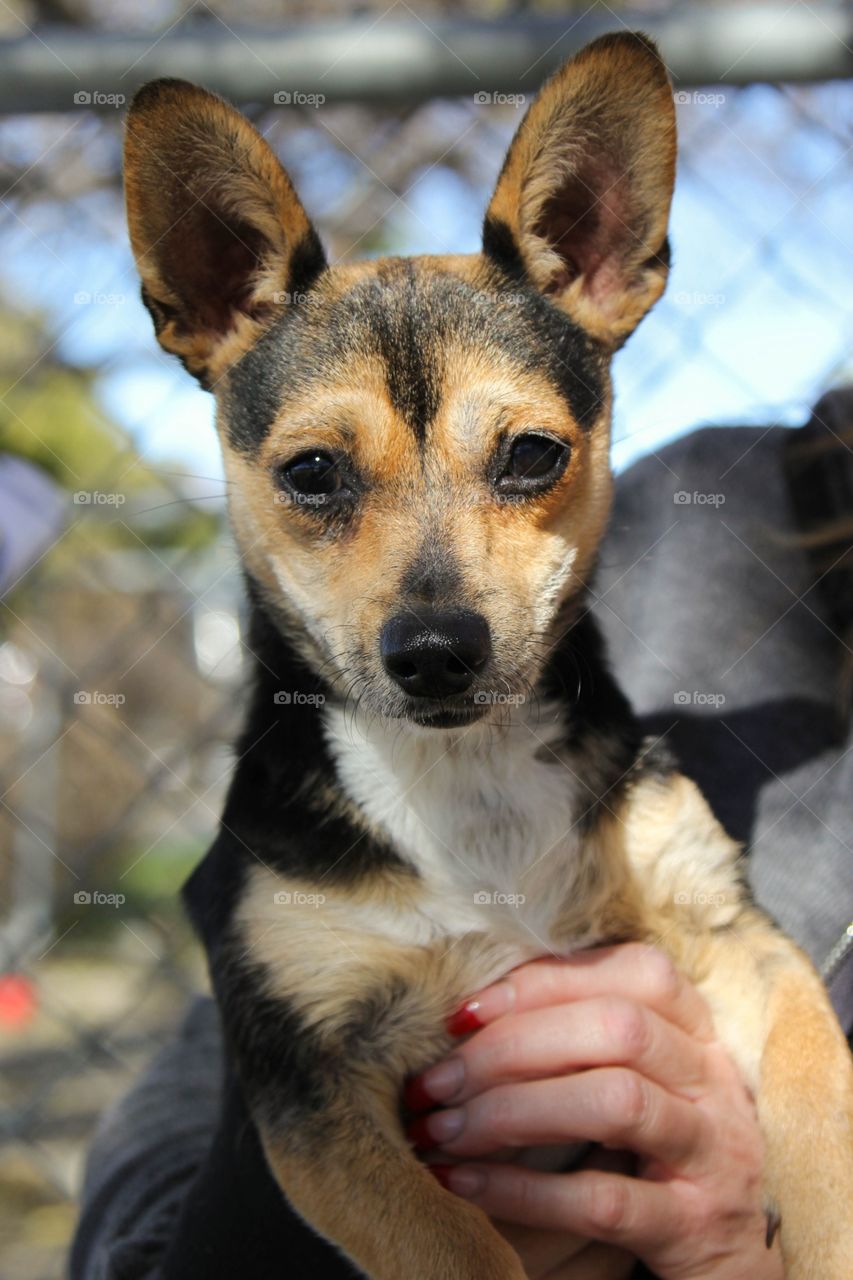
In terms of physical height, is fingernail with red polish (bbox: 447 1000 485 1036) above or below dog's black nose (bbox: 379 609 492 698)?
below

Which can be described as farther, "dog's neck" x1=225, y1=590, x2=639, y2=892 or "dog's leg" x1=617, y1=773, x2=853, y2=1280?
"dog's neck" x1=225, y1=590, x2=639, y2=892

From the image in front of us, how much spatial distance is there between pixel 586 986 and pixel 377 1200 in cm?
46

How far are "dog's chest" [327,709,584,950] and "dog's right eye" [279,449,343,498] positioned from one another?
0.38 meters

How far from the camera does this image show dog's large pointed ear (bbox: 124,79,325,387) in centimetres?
163

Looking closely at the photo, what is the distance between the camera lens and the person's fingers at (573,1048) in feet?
5.40

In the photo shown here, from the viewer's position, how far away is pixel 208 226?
5.95ft

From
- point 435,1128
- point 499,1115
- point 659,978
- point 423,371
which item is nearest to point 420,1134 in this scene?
point 435,1128

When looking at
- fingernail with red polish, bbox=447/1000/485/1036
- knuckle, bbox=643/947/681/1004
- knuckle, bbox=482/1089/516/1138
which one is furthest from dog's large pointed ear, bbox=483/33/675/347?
knuckle, bbox=482/1089/516/1138

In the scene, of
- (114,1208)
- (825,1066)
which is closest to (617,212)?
(825,1066)

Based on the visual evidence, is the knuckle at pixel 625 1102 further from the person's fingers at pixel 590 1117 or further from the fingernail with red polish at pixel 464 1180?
the fingernail with red polish at pixel 464 1180

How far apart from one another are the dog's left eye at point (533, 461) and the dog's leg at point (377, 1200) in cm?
98

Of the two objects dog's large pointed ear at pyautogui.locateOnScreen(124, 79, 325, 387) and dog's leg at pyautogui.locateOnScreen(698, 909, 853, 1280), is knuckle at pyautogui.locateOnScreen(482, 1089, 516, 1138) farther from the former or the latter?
dog's large pointed ear at pyautogui.locateOnScreen(124, 79, 325, 387)

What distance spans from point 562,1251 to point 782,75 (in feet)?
6.47

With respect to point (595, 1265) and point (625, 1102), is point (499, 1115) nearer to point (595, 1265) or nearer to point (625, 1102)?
point (625, 1102)
